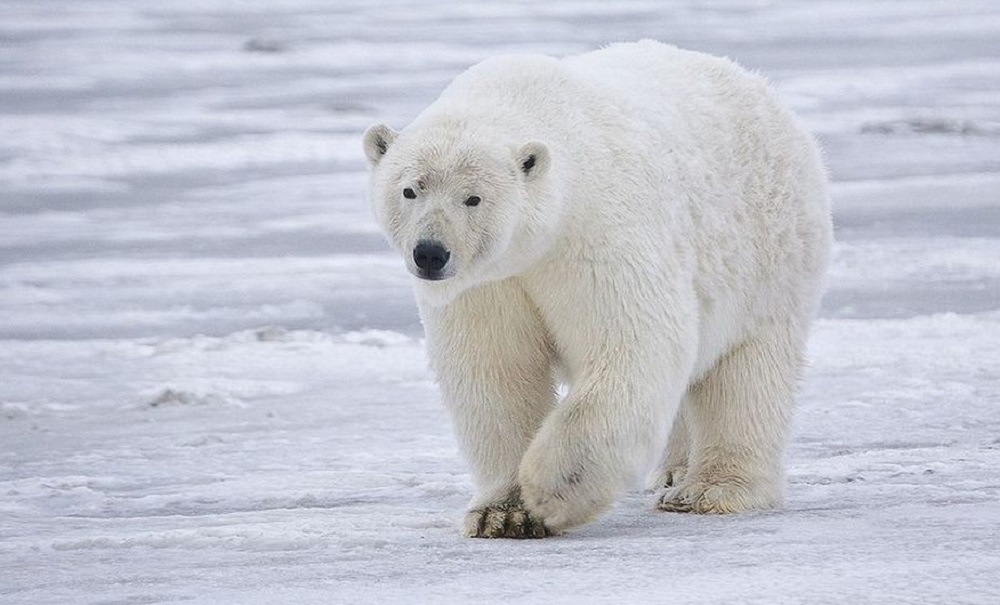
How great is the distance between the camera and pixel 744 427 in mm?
4906

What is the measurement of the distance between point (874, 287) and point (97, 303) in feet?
11.5

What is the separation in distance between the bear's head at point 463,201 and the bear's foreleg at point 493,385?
22cm

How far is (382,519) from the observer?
14.8ft

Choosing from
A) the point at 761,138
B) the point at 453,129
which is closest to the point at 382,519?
the point at 453,129

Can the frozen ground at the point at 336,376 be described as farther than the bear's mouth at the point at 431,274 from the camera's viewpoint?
No

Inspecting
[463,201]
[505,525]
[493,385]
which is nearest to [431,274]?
[463,201]

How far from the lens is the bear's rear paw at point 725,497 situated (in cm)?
479

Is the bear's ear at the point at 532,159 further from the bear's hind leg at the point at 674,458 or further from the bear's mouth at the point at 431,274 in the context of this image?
the bear's hind leg at the point at 674,458

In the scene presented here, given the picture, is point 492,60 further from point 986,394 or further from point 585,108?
Result: point 986,394

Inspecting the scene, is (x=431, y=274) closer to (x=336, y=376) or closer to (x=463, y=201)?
(x=463, y=201)

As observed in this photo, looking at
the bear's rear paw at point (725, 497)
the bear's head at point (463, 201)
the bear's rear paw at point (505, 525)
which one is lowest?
the bear's rear paw at point (505, 525)

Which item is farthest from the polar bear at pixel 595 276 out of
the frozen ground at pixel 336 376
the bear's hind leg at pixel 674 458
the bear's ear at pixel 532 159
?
the bear's hind leg at pixel 674 458

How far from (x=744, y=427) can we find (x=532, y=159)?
1169mm

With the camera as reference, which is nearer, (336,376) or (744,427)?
(744,427)
